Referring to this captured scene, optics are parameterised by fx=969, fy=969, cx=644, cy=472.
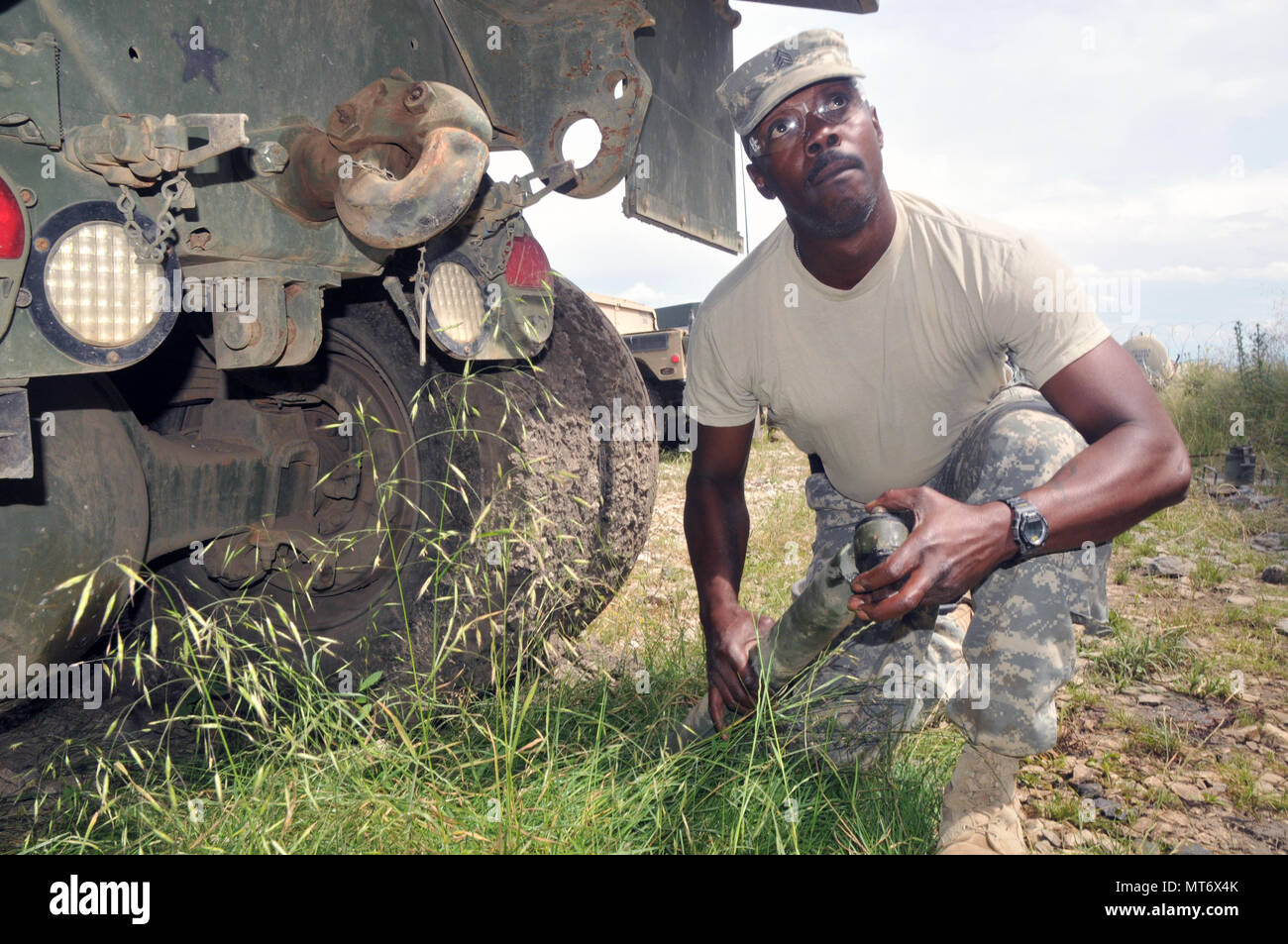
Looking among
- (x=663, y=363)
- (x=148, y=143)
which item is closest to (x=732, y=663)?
(x=148, y=143)

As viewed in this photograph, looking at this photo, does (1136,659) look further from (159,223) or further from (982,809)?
(159,223)

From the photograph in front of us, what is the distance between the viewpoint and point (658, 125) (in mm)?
2443

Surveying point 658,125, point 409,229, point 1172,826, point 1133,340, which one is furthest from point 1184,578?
point 1133,340

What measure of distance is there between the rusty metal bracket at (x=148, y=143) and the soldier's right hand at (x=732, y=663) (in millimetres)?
1351

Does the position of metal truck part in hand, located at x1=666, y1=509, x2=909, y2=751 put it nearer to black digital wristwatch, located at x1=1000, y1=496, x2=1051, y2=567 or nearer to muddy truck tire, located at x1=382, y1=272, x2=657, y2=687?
black digital wristwatch, located at x1=1000, y1=496, x2=1051, y2=567

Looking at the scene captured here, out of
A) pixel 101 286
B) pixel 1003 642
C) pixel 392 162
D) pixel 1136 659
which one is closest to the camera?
pixel 101 286

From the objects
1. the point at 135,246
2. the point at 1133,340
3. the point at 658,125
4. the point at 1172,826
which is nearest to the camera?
the point at 135,246

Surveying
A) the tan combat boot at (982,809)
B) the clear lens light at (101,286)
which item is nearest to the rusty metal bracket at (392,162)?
the clear lens light at (101,286)

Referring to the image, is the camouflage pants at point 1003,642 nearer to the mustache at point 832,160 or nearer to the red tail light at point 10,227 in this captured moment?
the mustache at point 832,160

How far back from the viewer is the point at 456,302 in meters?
2.12

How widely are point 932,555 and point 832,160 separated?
1.02 m

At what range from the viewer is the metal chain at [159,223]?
1.59 m

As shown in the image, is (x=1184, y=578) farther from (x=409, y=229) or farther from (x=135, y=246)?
(x=135, y=246)

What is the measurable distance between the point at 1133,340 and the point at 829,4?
1214cm
